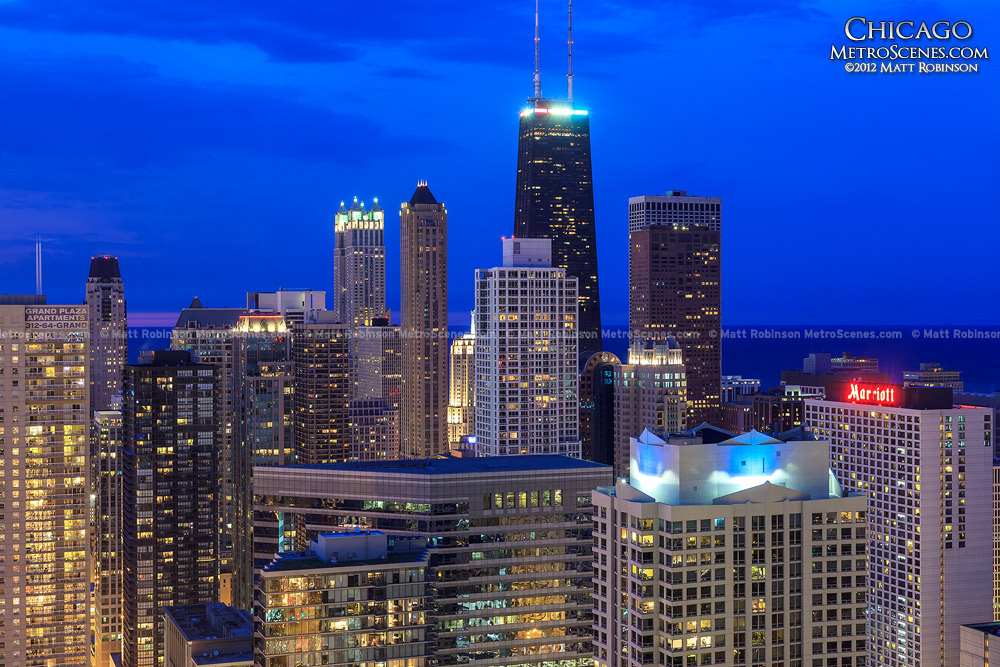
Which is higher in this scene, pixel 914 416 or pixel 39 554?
pixel 914 416

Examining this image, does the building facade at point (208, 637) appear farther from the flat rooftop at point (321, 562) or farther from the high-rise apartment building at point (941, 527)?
the high-rise apartment building at point (941, 527)

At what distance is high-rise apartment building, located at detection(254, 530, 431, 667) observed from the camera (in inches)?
4274

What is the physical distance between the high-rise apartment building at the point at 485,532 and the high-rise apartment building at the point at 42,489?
67.3 metres

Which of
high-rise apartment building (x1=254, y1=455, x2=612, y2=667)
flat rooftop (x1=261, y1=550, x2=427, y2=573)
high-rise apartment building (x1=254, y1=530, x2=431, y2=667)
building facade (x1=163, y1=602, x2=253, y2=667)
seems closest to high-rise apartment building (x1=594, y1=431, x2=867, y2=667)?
high-rise apartment building (x1=254, y1=530, x2=431, y2=667)

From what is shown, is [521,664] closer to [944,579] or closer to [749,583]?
[749,583]

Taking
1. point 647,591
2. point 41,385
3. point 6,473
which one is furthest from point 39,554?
point 647,591

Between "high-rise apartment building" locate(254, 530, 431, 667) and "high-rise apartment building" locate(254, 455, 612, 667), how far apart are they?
17024mm

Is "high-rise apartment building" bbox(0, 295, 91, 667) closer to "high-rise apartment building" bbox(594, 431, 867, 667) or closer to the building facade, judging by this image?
the building facade

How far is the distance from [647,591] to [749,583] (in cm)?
831

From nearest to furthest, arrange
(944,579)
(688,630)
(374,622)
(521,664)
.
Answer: (688,630)
(374,622)
(521,664)
(944,579)

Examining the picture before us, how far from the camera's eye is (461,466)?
14875cm

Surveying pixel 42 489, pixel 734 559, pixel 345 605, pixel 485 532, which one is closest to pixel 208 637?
pixel 485 532

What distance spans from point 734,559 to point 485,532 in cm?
5534

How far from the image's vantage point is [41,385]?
197 metres
